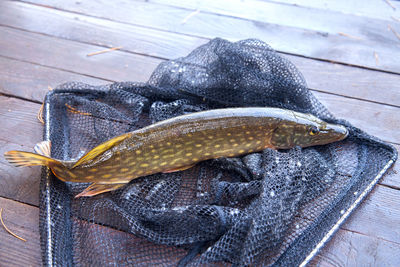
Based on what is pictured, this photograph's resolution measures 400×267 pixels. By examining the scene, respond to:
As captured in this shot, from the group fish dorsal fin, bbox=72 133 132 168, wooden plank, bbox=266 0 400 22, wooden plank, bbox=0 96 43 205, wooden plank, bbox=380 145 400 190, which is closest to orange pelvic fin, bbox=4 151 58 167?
fish dorsal fin, bbox=72 133 132 168

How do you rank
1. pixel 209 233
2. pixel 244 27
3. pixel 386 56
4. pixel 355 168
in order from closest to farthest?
1. pixel 209 233
2. pixel 355 168
3. pixel 386 56
4. pixel 244 27

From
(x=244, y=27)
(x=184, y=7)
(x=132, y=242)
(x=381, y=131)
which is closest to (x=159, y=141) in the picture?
(x=132, y=242)

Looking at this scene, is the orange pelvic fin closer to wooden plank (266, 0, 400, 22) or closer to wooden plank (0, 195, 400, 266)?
wooden plank (0, 195, 400, 266)

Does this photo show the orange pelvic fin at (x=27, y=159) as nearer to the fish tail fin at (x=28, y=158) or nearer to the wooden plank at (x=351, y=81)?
the fish tail fin at (x=28, y=158)

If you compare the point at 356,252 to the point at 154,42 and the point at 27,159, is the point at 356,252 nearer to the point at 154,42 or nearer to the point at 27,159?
the point at 27,159

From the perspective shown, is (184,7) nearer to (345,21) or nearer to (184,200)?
(345,21)
